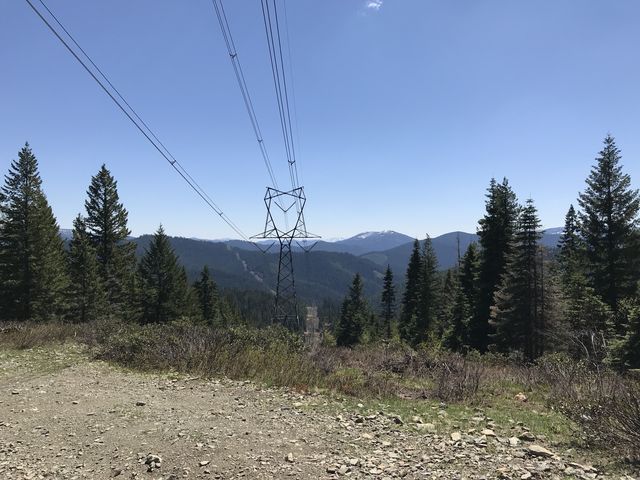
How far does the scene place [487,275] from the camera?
108 feet

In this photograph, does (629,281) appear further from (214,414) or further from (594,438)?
(214,414)

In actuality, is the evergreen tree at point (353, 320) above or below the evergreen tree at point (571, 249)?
below

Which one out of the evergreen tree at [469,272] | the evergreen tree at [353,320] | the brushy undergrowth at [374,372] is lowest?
the evergreen tree at [353,320]

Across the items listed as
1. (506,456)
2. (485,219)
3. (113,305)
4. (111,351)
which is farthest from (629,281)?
(113,305)

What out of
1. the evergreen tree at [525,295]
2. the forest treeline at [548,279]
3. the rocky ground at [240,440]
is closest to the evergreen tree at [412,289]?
the forest treeline at [548,279]

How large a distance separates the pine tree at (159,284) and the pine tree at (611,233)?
122ft

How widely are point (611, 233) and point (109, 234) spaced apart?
42.0m

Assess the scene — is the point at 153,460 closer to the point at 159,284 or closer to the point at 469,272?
the point at 469,272

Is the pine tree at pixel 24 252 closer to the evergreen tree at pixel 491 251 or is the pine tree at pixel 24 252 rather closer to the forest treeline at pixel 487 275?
the forest treeline at pixel 487 275

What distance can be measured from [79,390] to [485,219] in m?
30.9

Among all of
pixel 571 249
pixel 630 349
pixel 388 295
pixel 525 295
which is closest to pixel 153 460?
pixel 630 349

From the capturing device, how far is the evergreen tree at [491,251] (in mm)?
32219

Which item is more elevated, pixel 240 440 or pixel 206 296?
pixel 240 440

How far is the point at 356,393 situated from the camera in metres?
8.68
